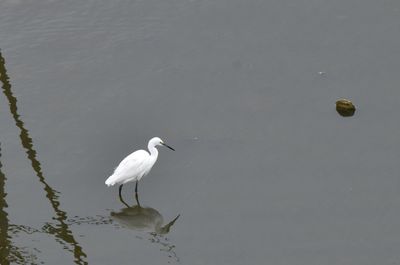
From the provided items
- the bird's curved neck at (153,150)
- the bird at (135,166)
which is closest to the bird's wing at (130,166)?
the bird at (135,166)

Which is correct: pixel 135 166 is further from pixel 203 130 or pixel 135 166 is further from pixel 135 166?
pixel 203 130

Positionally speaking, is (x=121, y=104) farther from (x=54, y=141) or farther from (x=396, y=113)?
(x=396, y=113)

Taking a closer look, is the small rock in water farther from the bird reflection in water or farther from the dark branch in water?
the dark branch in water

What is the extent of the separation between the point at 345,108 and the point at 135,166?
5347 mm

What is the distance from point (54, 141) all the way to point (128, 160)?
2673 millimetres

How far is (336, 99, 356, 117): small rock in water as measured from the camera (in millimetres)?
19375

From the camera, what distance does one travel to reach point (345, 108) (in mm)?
19391

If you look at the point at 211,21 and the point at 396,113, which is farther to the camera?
the point at 211,21

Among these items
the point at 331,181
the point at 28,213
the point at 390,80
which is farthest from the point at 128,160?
the point at 390,80

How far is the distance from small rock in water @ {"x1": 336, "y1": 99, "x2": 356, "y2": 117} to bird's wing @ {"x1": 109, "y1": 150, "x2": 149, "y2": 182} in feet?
16.1

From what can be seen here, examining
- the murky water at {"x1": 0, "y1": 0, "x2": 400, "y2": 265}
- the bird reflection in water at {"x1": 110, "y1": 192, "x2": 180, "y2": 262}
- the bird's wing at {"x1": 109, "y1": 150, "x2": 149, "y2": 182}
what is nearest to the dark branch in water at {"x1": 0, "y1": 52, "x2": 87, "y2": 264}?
the murky water at {"x1": 0, "y1": 0, "x2": 400, "y2": 265}

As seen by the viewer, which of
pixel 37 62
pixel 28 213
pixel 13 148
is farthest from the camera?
pixel 37 62

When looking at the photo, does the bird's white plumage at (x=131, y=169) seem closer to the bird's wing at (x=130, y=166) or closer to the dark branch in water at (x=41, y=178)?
the bird's wing at (x=130, y=166)

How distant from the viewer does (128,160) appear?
17.5m
